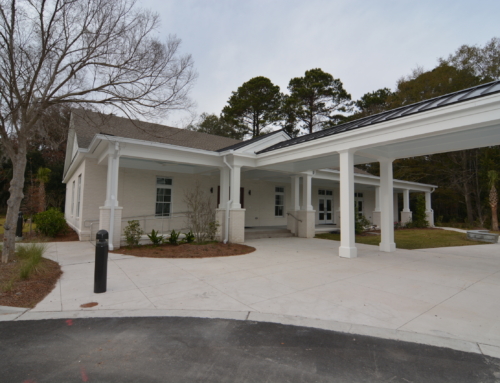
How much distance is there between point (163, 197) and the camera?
44.1 feet

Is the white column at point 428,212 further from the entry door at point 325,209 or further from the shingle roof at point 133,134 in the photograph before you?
the shingle roof at point 133,134

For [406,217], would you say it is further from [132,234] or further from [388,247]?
[132,234]

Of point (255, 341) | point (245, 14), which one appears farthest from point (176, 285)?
point (245, 14)

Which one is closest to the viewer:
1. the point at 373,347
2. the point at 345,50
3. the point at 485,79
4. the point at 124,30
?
the point at 373,347

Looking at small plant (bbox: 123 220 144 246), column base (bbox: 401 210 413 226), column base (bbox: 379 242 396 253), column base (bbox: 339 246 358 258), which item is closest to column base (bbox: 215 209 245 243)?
small plant (bbox: 123 220 144 246)

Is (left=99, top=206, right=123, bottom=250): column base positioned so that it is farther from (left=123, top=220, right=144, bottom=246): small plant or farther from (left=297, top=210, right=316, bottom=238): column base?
(left=297, top=210, right=316, bottom=238): column base

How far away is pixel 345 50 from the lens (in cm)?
1280

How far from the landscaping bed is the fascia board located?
774 cm

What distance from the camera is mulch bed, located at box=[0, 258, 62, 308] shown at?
442 cm

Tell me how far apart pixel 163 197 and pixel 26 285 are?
8460 millimetres

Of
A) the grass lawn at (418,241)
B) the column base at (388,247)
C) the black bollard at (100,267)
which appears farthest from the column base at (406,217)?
the black bollard at (100,267)

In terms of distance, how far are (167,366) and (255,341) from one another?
1.02 m

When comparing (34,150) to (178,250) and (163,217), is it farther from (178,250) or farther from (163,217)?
(178,250)

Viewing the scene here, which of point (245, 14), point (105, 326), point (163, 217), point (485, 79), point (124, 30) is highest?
point (485, 79)
